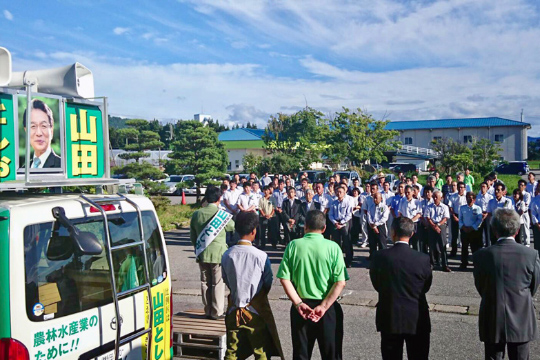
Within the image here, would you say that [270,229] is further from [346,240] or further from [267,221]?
[346,240]

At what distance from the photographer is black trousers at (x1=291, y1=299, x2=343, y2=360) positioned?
16.6ft

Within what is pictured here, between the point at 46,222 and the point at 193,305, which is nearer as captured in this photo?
the point at 46,222

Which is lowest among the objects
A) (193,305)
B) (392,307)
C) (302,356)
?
(193,305)

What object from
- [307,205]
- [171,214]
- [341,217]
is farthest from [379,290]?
[171,214]

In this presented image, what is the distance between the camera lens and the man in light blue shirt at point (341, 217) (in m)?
12.0

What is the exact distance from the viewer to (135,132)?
21.5 meters

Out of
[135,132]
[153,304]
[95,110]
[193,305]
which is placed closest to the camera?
[153,304]

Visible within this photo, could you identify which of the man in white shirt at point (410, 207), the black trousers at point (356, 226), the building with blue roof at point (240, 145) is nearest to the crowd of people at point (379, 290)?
the man in white shirt at point (410, 207)

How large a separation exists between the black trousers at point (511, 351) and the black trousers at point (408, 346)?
570 millimetres

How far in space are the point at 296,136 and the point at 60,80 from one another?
3583cm

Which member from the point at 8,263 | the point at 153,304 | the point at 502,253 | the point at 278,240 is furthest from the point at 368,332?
the point at 278,240

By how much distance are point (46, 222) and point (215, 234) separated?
3475mm

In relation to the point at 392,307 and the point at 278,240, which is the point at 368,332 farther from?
the point at 278,240

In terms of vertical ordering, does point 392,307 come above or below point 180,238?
above
